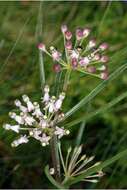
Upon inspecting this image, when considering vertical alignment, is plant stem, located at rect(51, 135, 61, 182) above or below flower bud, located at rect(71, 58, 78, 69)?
below

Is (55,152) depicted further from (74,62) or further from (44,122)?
(74,62)

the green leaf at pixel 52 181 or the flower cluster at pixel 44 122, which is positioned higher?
the flower cluster at pixel 44 122

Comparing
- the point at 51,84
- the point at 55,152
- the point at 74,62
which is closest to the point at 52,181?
the point at 55,152

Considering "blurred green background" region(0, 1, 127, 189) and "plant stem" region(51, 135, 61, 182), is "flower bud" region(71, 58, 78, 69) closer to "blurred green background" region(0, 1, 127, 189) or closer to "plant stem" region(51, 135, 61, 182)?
"plant stem" region(51, 135, 61, 182)

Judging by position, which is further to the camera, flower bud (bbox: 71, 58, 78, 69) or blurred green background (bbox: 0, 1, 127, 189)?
blurred green background (bbox: 0, 1, 127, 189)

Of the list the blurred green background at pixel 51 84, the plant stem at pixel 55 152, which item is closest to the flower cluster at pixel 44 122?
the plant stem at pixel 55 152

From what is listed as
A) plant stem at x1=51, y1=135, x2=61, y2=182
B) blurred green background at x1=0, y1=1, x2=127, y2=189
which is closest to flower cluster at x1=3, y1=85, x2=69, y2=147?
plant stem at x1=51, y1=135, x2=61, y2=182

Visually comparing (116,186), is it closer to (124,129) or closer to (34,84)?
(124,129)

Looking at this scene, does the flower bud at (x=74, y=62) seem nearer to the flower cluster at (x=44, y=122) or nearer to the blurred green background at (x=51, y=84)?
the flower cluster at (x=44, y=122)

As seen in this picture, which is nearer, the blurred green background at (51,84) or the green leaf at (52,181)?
the green leaf at (52,181)
